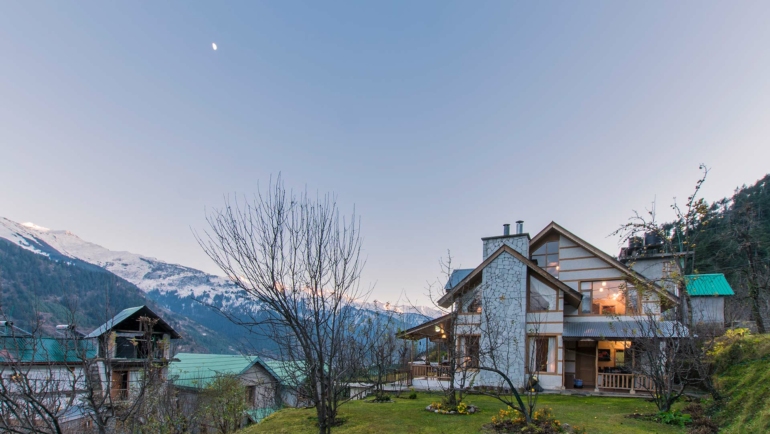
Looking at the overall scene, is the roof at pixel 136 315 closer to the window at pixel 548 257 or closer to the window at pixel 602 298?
the window at pixel 548 257

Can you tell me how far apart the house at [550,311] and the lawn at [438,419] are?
10.00 feet

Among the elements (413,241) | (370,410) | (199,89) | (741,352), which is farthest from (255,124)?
(741,352)

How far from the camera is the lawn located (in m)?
8.87

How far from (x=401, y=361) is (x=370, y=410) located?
24.2ft

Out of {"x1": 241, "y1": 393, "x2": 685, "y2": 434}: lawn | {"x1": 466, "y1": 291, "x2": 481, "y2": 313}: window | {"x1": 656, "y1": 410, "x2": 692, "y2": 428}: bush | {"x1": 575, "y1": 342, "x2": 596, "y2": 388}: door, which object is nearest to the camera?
{"x1": 656, "y1": 410, "x2": 692, "y2": 428}: bush

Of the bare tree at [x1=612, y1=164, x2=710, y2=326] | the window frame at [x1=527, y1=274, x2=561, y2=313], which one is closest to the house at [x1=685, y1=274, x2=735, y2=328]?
the window frame at [x1=527, y1=274, x2=561, y2=313]

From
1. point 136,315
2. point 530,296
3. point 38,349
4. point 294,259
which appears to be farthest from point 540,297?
point 136,315

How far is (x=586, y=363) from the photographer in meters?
18.5

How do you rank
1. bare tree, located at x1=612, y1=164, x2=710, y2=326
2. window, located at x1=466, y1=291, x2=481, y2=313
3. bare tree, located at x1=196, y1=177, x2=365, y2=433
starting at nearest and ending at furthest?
bare tree, located at x1=196, y1=177, x2=365, y2=433 → bare tree, located at x1=612, y1=164, x2=710, y2=326 → window, located at x1=466, y1=291, x2=481, y2=313

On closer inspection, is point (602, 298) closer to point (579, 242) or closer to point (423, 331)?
point (579, 242)

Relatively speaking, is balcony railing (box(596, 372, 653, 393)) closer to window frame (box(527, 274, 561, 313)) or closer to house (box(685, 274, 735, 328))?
window frame (box(527, 274, 561, 313))

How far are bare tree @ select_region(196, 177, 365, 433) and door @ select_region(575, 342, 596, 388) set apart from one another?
15513mm

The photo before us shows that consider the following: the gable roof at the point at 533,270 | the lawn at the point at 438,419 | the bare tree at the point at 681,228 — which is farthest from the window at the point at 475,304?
the bare tree at the point at 681,228

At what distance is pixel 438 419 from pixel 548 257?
12.4 metres
